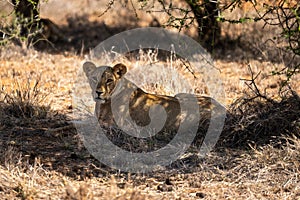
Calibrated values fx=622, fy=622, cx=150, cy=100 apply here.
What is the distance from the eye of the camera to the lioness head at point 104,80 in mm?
6516

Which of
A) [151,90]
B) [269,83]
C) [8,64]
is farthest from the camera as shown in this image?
[8,64]

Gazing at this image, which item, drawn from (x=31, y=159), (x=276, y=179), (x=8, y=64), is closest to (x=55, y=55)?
(x=8, y=64)

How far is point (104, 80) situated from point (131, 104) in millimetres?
384

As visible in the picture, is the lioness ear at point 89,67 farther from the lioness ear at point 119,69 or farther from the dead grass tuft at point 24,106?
the dead grass tuft at point 24,106

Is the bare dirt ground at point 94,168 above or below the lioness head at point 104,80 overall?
below

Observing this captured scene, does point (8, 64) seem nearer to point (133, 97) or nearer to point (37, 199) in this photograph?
point (133, 97)

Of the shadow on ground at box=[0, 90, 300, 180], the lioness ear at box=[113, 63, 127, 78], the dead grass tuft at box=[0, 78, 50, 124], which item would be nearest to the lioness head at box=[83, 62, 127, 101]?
the lioness ear at box=[113, 63, 127, 78]

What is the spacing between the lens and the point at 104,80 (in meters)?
6.53

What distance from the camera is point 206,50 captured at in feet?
36.4

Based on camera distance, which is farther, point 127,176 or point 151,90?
point 151,90

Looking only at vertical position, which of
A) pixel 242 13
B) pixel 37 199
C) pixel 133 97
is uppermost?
pixel 242 13

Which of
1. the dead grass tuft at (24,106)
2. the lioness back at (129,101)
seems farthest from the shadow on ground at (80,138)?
the lioness back at (129,101)

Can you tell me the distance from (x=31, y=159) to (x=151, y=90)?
2.72 metres

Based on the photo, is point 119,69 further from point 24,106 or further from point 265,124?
point 265,124
